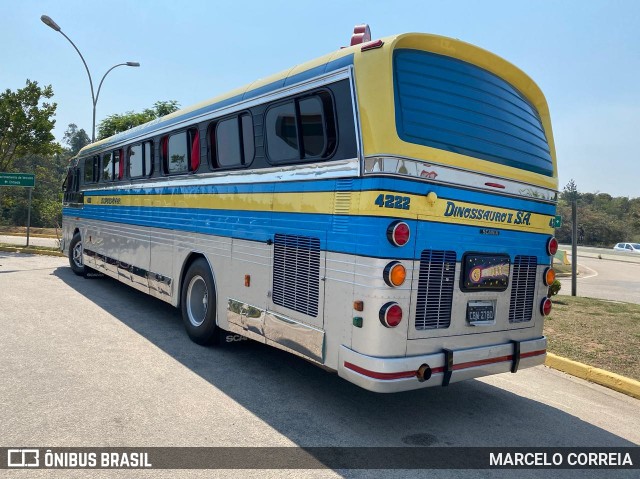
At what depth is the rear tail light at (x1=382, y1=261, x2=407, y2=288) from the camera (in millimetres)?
4031

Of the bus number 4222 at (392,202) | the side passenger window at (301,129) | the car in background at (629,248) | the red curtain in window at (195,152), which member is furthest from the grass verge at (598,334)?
the car in background at (629,248)

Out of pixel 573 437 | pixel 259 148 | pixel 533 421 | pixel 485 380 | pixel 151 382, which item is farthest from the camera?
pixel 485 380

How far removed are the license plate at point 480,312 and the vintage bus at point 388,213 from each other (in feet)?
0.05

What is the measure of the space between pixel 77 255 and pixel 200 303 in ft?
24.7

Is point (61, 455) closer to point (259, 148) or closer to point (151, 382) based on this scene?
point (151, 382)

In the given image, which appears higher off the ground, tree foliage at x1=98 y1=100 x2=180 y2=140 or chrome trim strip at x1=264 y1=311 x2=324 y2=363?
tree foliage at x1=98 y1=100 x2=180 y2=140

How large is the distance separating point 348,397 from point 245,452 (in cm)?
159

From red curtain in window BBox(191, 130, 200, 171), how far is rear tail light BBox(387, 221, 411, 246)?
3.79 metres

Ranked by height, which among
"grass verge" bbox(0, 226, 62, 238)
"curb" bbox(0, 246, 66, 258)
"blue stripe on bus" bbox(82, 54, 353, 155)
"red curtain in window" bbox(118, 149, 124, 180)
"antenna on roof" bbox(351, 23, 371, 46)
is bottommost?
"grass verge" bbox(0, 226, 62, 238)

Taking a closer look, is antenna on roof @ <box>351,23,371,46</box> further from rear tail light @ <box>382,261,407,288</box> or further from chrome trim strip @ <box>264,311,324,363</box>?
chrome trim strip @ <box>264,311,324,363</box>

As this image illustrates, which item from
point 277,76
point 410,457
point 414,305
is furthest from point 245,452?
point 277,76

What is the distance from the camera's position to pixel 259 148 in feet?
18.5

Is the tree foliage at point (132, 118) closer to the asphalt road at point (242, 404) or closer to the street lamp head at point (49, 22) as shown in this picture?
the street lamp head at point (49, 22)

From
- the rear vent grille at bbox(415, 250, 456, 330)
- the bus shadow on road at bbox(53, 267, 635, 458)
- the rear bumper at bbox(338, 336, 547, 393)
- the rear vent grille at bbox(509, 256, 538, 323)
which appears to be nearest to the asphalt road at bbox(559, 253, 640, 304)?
the rear vent grille at bbox(509, 256, 538, 323)
